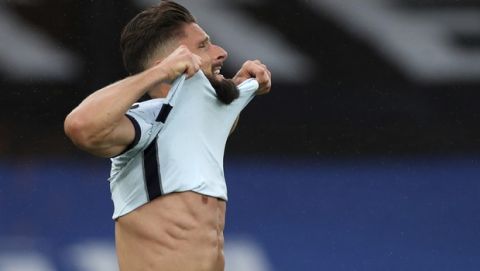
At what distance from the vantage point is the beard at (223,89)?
10.6ft

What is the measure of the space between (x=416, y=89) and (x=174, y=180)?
1.97 m

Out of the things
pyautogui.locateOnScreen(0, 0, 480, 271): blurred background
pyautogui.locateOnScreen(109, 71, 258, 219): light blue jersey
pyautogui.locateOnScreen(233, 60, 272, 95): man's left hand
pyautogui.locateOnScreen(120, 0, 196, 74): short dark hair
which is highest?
pyautogui.locateOnScreen(120, 0, 196, 74): short dark hair

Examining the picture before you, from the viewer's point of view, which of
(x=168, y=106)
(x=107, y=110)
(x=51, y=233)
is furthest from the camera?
(x=51, y=233)

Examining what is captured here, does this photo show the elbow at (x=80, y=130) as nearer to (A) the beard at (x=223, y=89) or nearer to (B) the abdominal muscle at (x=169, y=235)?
(B) the abdominal muscle at (x=169, y=235)

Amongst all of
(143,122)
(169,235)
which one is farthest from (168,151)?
(169,235)

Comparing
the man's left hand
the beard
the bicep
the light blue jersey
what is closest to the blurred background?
the man's left hand

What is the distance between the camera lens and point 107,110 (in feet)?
9.36

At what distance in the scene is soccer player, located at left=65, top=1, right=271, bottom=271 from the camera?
299 centimetres

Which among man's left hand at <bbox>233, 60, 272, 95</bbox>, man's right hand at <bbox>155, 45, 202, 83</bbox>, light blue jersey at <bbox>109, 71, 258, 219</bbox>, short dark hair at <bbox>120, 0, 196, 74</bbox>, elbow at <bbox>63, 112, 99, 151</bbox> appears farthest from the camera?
man's left hand at <bbox>233, 60, 272, 95</bbox>

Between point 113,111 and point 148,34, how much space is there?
1.37 ft

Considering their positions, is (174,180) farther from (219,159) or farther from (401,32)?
(401,32)

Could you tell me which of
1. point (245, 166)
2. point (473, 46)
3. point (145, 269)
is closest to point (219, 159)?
point (145, 269)

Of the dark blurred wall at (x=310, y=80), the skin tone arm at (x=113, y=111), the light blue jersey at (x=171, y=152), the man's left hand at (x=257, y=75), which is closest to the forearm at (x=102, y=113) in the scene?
the skin tone arm at (x=113, y=111)

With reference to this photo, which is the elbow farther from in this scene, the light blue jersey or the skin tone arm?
the light blue jersey
